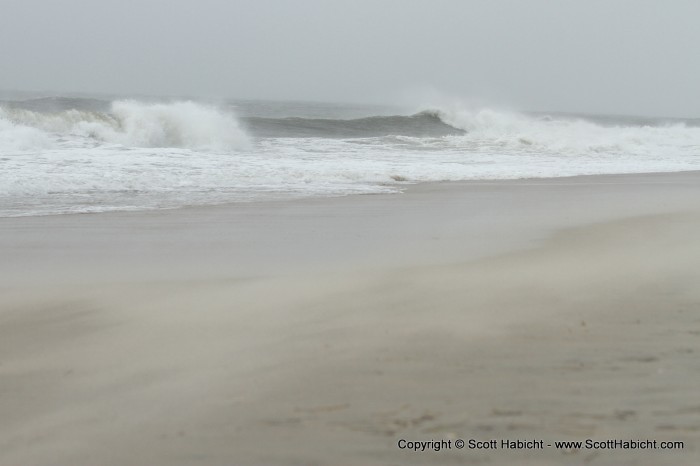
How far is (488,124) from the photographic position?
99.7 feet

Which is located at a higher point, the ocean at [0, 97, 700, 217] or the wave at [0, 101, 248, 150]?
the wave at [0, 101, 248, 150]

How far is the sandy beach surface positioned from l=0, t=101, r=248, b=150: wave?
33.3ft

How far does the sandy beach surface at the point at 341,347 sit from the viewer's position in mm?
2244

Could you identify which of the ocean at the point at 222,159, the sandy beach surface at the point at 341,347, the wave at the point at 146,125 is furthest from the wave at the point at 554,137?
the sandy beach surface at the point at 341,347

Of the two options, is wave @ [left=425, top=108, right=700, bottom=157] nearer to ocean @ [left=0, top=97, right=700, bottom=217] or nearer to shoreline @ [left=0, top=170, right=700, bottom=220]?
ocean @ [left=0, top=97, right=700, bottom=217]

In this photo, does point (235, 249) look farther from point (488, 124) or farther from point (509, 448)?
point (488, 124)

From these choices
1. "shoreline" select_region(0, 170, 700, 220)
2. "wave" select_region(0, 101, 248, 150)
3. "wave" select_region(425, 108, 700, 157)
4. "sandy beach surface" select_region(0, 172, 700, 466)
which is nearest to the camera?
"sandy beach surface" select_region(0, 172, 700, 466)

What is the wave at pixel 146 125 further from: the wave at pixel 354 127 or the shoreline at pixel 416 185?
the shoreline at pixel 416 185

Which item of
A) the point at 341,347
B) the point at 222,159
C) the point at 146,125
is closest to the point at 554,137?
the point at 146,125

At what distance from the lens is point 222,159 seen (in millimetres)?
11742

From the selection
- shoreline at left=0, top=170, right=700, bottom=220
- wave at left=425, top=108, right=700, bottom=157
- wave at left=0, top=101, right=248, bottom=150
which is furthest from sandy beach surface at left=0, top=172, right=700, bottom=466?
wave at left=425, top=108, right=700, bottom=157

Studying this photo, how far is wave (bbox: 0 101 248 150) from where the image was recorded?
15.3 m

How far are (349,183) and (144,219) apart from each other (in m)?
3.89

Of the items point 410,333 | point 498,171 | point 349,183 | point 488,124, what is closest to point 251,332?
point 410,333
